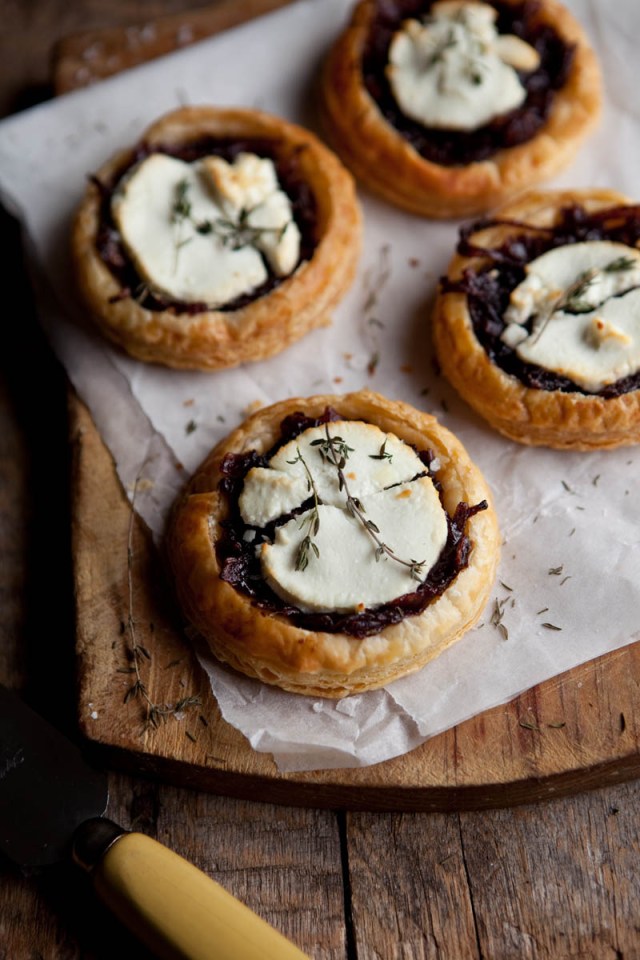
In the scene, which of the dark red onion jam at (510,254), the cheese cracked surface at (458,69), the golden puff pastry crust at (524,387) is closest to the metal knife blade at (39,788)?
the golden puff pastry crust at (524,387)

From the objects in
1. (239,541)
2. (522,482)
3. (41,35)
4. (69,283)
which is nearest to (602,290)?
(522,482)

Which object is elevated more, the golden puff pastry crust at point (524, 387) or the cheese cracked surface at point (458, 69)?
the cheese cracked surface at point (458, 69)

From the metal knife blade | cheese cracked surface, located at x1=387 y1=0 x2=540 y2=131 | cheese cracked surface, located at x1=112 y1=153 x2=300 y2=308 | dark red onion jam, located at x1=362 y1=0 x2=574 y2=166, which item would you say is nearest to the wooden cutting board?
the metal knife blade

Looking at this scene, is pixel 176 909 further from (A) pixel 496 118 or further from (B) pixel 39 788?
(A) pixel 496 118

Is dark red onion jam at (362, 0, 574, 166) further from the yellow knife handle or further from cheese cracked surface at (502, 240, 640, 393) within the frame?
the yellow knife handle

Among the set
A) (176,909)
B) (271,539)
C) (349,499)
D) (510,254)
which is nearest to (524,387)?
(510,254)

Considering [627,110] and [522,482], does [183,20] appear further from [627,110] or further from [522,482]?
[522,482]

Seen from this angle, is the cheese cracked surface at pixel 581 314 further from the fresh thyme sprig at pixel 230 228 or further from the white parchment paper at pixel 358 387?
the fresh thyme sprig at pixel 230 228
